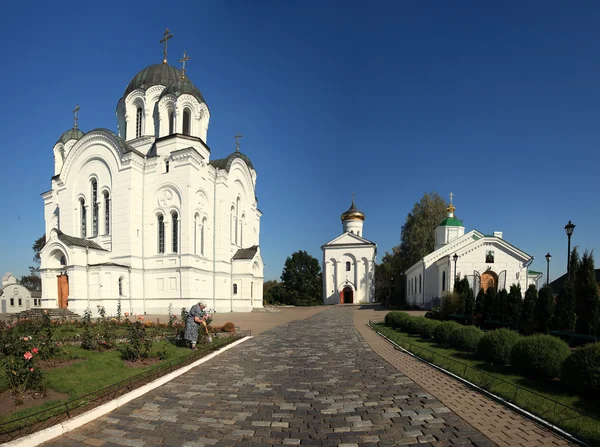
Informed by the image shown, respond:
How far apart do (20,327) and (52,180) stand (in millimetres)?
21710

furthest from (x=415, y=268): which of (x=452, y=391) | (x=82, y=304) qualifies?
(x=452, y=391)

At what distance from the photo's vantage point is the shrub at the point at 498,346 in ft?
28.8

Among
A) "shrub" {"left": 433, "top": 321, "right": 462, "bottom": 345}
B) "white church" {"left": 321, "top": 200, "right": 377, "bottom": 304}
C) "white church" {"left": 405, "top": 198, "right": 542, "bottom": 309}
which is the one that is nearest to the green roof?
"white church" {"left": 321, "top": 200, "right": 377, "bottom": 304}

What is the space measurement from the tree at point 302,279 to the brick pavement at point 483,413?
144 feet

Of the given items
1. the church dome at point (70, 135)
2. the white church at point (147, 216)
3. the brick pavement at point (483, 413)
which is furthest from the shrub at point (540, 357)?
the church dome at point (70, 135)

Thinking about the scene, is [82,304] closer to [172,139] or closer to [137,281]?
[137,281]

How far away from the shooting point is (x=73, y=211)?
28156 millimetres

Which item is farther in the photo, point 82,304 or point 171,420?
point 82,304

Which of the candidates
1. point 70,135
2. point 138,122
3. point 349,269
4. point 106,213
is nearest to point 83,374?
point 106,213

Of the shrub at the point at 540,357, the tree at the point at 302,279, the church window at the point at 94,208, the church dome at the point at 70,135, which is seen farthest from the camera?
the tree at the point at 302,279

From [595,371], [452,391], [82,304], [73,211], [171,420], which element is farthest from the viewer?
[73,211]

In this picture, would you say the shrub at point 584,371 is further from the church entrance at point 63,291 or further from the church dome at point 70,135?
the church dome at point 70,135

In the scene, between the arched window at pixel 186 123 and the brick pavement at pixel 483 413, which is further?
the arched window at pixel 186 123

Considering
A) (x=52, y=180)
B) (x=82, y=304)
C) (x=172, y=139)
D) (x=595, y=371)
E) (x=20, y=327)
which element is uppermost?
(x=172, y=139)
